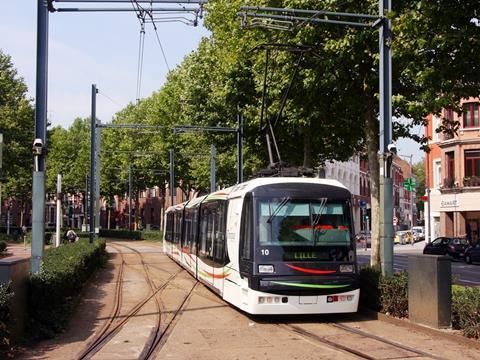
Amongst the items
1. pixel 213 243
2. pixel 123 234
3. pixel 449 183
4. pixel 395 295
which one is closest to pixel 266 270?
pixel 395 295

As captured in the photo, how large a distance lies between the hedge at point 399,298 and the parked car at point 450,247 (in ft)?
90.5

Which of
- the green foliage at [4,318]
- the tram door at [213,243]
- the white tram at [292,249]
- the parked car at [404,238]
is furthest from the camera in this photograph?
the parked car at [404,238]

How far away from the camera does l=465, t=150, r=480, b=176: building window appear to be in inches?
1838

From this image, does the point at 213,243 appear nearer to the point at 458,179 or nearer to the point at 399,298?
the point at 399,298

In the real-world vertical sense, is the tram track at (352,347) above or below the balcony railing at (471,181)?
below

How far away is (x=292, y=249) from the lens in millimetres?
11883

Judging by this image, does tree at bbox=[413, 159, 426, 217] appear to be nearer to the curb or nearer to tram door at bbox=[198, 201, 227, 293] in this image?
tram door at bbox=[198, 201, 227, 293]

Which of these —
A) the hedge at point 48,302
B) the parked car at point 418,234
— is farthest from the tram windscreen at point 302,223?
the parked car at point 418,234

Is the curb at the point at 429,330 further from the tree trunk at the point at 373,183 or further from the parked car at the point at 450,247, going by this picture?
the parked car at the point at 450,247

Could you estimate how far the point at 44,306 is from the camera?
412 inches

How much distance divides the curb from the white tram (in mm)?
537

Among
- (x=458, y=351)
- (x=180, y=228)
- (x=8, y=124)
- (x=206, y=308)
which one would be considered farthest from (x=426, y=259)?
(x=8, y=124)

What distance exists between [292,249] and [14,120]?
3942 centimetres

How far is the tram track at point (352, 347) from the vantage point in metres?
8.52
